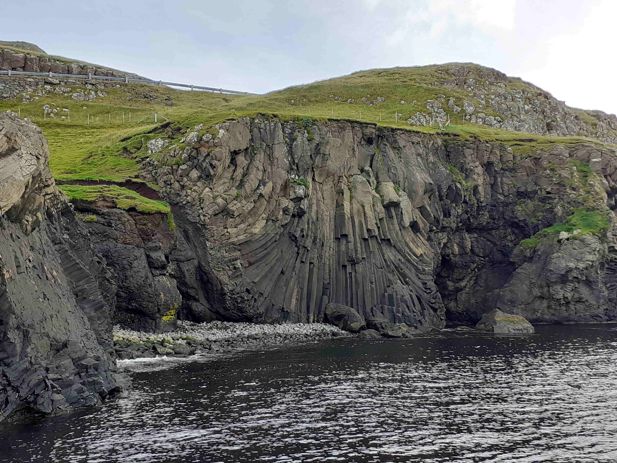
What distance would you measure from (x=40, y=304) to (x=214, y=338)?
34460mm

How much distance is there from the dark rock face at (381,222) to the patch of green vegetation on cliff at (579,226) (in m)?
1.64

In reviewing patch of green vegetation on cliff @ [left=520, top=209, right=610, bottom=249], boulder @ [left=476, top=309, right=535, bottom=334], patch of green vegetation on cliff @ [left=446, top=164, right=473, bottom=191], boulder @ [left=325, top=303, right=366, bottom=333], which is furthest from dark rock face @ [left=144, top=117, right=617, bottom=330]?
boulder @ [left=476, top=309, right=535, bottom=334]

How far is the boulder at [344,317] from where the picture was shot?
90.6 meters

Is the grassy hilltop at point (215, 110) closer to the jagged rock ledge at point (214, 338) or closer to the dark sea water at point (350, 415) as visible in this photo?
the jagged rock ledge at point (214, 338)

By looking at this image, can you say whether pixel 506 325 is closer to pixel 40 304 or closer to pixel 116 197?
pixel 116 197

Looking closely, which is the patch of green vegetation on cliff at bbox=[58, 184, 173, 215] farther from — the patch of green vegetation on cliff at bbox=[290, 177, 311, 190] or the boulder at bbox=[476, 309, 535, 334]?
A: the boulder at bbox=[476, 309, 535, 334]

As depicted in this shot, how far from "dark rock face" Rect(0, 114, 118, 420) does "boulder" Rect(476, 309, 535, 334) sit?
57.7m

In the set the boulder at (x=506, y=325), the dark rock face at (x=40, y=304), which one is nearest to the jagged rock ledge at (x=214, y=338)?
the dark rock face at (x=40, y=304)

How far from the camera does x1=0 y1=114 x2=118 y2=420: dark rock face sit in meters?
38.8

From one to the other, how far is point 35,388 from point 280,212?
187 feet

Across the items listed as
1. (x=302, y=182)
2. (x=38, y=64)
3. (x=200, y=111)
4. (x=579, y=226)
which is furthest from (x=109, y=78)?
(x=579, y=226)

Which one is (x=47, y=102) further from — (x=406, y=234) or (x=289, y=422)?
(x=289, y=422)

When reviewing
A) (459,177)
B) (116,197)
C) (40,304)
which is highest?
(459,177)

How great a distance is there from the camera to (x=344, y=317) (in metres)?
92.2
